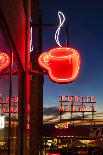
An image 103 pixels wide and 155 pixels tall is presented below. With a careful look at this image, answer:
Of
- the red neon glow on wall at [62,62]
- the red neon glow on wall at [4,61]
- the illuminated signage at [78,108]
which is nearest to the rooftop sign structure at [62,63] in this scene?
the red neon glow on wall at [62,62]

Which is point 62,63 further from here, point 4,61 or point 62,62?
point 4,61

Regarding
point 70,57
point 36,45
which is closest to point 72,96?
point 36,45

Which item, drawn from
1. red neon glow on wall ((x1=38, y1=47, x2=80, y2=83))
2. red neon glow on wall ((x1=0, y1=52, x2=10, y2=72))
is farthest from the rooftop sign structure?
red neon glow on wall ((x1=0, y1=52, x2=10, y2=72))

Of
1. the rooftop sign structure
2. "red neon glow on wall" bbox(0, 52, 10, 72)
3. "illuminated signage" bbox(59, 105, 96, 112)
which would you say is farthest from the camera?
"illuminated signage" bbox(59, 105, 96, 112)

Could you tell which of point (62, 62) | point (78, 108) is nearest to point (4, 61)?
point (62, 62)

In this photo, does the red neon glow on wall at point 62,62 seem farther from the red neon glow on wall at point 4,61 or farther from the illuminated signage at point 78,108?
the illuminated signage at point 78,108

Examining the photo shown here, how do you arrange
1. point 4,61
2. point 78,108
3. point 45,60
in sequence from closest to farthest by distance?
point 4,61
point 45,60
point 78,108

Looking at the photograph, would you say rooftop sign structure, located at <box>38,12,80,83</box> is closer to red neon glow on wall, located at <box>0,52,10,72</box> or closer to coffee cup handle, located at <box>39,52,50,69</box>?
coffee cup handle, located at <box>39,52,50,69</box>

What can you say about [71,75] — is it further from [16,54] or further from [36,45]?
[36,45]

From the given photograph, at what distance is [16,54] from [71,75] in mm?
1896

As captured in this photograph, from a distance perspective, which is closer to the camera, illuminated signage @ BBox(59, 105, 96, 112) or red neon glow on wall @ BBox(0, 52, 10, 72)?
red neon glow on wall @ BBox(0, 52, 10, 72)

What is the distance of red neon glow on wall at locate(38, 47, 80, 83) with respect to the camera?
29.5ft

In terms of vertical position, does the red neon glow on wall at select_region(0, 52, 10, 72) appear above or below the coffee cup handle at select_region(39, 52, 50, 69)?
below

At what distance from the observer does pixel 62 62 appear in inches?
360
